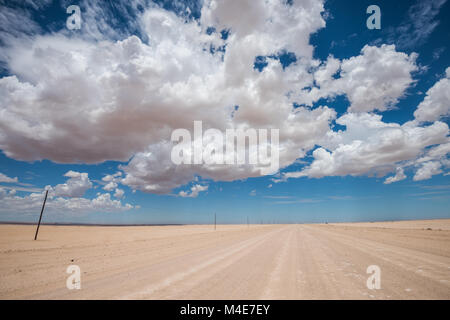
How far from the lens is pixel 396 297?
582 cm

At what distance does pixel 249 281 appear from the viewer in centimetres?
721

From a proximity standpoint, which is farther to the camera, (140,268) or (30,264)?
(30,264)
